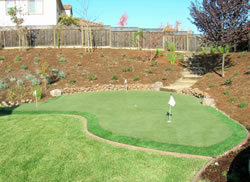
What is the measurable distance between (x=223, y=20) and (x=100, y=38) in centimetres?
1110

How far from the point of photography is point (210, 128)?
252 inches

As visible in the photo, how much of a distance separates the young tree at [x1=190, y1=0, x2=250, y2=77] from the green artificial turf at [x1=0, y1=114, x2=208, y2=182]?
9.33 metres

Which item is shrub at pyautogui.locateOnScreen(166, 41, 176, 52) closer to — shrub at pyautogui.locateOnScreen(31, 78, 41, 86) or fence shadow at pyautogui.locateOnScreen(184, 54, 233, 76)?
fence shadow at pyautogui.locateOnScreen(184, 54, 233, 76)

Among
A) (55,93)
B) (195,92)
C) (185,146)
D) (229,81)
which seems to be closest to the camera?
A: (185,146)

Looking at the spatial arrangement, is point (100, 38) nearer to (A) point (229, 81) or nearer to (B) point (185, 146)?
(A) point (229, 81)

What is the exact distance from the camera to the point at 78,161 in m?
4.75

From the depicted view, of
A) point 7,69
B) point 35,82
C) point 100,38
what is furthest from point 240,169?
point 100,38

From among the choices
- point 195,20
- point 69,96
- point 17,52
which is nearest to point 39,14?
point 17,52

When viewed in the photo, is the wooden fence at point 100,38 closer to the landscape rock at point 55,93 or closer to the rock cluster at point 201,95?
the landscape rock at point 55,93

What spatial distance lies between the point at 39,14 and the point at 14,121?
1860 centimetres

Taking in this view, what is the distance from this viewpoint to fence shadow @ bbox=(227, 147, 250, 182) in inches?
152

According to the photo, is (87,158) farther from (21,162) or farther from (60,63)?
(60,63)

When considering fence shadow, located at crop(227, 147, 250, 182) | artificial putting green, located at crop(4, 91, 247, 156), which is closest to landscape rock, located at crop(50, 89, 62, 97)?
artificial putting green, located at crop(4, 91, 247, 156)

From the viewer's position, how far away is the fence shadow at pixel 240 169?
152 inches
